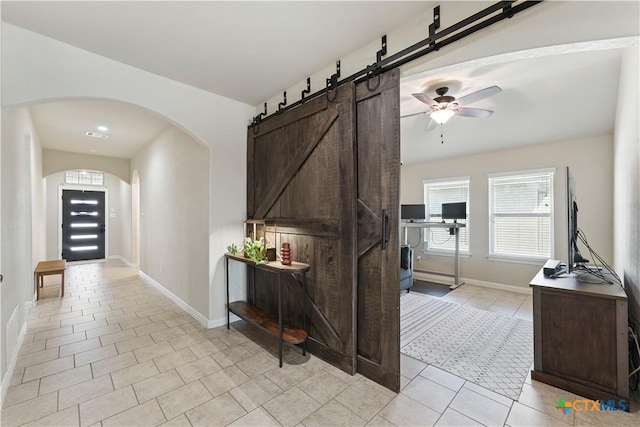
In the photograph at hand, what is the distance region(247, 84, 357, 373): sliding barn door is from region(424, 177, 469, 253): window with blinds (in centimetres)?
405

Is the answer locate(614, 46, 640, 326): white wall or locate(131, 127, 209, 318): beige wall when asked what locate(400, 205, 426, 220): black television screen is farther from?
locate(131, 127, 209, 318): beige wall

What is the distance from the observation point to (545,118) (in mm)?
3848

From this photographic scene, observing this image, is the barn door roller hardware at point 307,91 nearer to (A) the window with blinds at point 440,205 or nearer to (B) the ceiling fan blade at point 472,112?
(B) the ceiling fan blade at point 472,112

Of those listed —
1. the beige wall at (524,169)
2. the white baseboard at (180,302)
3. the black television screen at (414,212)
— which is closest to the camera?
the white baseboard at (180,302)

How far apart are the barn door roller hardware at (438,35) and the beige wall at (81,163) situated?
6.70m

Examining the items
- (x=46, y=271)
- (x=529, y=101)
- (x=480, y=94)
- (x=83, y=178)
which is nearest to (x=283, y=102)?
(x=480, y=94)

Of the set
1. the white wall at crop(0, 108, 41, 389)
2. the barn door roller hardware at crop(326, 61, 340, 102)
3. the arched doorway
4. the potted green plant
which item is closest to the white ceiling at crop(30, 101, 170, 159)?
the white wall at crop(0, 108, 41, 389)

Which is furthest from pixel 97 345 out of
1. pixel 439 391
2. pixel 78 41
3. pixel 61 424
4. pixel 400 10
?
pixel 400 10

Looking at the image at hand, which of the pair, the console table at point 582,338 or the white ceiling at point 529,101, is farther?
the white ceiling at point 529,101

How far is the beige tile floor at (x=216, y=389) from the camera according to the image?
180 cm

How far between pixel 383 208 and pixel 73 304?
4958 millimetres

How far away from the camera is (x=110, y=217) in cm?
843

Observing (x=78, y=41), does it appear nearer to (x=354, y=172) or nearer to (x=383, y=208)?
(x=354, y=172)

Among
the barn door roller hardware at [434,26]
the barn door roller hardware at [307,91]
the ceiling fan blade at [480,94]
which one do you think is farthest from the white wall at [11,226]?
the ceiling fan blade at [480,94]
